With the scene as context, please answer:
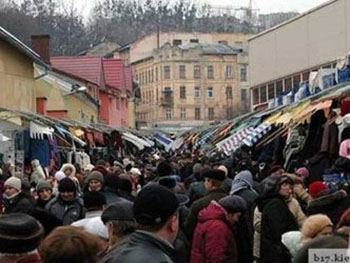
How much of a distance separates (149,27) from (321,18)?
110 metres

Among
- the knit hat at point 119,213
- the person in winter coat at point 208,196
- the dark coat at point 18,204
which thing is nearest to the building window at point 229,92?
the dark coat at point 18,204

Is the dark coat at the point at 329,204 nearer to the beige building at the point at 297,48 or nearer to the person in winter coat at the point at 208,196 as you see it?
the person in winter coat at the point at 208,196

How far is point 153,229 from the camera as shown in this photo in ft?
19.6

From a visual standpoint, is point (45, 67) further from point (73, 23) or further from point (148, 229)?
point (73, 23)

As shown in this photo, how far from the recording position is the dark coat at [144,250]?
5.57 meters

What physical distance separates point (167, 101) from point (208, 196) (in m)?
119

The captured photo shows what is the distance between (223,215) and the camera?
1045 cm

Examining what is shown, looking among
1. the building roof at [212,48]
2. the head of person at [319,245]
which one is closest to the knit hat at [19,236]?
the head of person at [319,245]

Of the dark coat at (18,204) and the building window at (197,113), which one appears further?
the building window at (197,113)

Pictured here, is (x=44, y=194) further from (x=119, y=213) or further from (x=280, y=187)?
(x=119, y=213)

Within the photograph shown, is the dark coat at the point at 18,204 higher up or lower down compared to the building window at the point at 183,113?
lower down

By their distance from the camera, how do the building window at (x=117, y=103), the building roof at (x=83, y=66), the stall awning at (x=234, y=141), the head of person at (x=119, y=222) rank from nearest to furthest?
the head of person at (x=119, y=222) → the stall awning at (x=234, y=141) → the building roof at (x=83, y=66) → the building window at (x=117, y=103)

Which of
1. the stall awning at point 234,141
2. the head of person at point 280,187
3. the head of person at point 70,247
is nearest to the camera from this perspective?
the head of person at point 70,247

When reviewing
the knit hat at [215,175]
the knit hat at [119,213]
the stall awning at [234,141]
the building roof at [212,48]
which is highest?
the building roof at [212,48]
